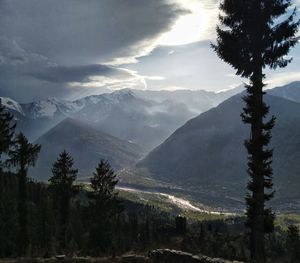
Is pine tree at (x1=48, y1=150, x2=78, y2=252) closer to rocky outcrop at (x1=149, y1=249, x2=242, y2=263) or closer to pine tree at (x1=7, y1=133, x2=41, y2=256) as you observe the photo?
pine tree at (x1=7, y1=133, x2=41, y2=256)

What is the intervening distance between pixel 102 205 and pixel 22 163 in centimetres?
2525

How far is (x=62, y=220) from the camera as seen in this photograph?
67312mm

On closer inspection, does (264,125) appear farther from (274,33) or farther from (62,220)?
(62,220)

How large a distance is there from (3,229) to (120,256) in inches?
2320

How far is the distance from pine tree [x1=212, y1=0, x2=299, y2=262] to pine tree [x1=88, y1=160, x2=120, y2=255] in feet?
153

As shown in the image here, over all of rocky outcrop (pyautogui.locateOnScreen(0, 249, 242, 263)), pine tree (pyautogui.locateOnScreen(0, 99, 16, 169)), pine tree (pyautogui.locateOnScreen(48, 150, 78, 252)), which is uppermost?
pine tree (pyautogui.locateOnScreen(0, 99, 16, 169))

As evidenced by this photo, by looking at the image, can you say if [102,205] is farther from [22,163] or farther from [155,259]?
[155,259]

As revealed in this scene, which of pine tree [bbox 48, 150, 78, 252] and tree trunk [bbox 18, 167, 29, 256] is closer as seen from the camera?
tree trunk [bbox 18, 167, 29, 256]

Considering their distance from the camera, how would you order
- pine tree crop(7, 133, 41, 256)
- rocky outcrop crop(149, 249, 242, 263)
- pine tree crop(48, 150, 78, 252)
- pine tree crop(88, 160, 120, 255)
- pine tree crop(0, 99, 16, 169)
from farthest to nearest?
1. pine tree crop(88, 160, 120, 255)
2. pine tree crop(48, 150, 78, 252)
3. pine tree crop(7, 133, 41, 256)
4. pine tree crop(0, 99, 16, 169)
5. rocky outcrop crop(149, 249, 242, 263)

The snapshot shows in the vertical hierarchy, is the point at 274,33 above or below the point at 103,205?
above

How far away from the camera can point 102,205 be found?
77.6m

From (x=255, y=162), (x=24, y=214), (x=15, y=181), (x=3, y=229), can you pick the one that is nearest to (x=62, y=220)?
(x=24, y=214)

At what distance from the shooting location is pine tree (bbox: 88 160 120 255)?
74750 mm

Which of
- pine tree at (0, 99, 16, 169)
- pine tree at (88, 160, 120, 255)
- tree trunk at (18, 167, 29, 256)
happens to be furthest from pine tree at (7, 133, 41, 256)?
pine tree at (88, 160, 120, 255)
